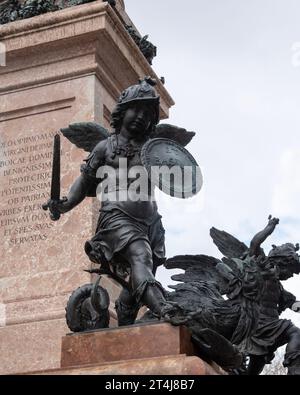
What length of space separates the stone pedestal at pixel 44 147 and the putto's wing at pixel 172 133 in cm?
262

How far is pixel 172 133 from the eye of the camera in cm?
748

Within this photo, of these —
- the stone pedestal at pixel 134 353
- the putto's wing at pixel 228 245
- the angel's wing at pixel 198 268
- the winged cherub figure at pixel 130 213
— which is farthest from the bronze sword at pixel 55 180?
the putto's wing at pixel 228 245

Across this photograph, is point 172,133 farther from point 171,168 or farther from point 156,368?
point 156,368

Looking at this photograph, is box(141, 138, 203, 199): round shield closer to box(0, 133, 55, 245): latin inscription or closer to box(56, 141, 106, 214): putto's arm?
box(56, 141, 106, 214): putto's arm

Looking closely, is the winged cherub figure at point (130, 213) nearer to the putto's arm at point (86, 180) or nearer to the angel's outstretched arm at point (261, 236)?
the putto's arm at point (86, 180)

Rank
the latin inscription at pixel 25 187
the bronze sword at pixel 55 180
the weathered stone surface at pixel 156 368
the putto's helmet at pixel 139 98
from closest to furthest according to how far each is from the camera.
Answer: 1. the weathered stone surface at pixel 156 368
2. the bronze sword at pixel 55 180
3. the putto's helmet at pixel 139 98
4. the latin inscription at pixel 25 187

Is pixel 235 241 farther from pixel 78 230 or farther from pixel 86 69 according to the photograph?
pixel 86 69

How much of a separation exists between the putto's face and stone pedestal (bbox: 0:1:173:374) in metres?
2.76

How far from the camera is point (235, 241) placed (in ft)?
27.9

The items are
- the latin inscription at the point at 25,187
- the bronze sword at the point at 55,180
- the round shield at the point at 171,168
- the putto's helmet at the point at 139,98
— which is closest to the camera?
the round shield at the point at 171,168

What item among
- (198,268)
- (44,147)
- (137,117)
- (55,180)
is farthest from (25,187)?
(137,117)

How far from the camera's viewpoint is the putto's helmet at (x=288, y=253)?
793cm
